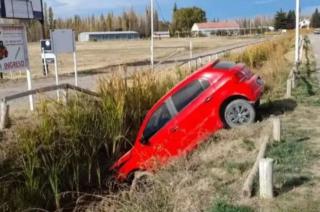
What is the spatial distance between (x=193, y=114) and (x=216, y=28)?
14495cm

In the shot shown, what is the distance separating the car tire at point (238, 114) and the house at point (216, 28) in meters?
127

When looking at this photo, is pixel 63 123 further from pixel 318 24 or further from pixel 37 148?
pixel 318 24

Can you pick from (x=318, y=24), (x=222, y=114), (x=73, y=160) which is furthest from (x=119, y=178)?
(x=318, y=24)

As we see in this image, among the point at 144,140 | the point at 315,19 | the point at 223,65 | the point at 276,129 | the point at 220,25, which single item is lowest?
the point at 220,25

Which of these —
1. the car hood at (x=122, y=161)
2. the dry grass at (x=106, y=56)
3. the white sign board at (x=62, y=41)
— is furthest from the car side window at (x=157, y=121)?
the dry grass at (x=106, y=56)

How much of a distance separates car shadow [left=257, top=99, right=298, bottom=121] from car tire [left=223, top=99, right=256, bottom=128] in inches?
27.9

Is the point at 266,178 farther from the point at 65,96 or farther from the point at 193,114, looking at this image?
the point at 65,96

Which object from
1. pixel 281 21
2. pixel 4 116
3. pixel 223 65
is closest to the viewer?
pixel 223 65

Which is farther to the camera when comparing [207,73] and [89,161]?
[207,73]

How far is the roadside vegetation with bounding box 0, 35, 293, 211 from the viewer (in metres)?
6.07

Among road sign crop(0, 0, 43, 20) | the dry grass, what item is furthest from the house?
road sign crop(0, 0, 43, 20)

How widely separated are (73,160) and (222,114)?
2802 mm

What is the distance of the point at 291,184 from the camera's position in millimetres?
5863

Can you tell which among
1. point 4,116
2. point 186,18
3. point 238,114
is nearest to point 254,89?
point 238,114
